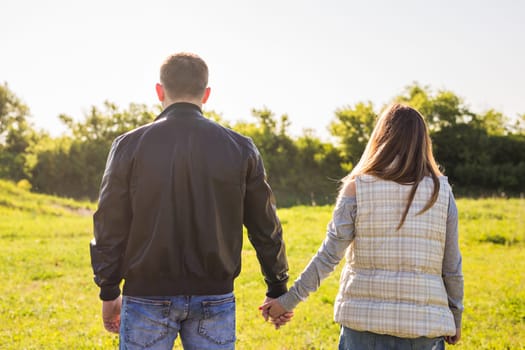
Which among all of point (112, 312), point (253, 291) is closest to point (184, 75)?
point (112, 312)

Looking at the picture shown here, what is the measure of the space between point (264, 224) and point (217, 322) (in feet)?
2.13

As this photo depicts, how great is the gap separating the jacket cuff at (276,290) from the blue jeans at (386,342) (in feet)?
2.08

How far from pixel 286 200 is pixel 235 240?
25.7 meters

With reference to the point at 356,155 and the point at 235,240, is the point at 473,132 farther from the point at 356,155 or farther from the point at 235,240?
the point at 235,240

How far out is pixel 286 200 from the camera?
2839 cm

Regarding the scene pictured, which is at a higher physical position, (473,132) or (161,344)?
(473,132)

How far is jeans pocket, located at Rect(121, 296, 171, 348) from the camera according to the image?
257 centimetres

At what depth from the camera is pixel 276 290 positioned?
3.32m

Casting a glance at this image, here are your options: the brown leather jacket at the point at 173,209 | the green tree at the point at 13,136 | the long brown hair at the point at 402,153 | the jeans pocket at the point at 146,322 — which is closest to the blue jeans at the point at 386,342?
the long brown hair at the point at 402,153

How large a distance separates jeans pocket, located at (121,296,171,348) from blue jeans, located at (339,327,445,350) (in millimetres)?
999

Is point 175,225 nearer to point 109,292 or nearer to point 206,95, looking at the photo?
point 109,292

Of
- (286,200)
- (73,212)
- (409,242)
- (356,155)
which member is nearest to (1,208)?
(73,212)

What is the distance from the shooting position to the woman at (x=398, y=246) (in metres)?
2.70

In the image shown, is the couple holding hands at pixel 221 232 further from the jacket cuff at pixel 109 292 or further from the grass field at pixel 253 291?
the grass field at pixel 253 291
